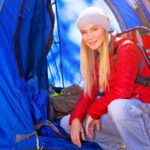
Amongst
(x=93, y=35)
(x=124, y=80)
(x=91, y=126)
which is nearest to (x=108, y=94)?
(x=124, y=80)

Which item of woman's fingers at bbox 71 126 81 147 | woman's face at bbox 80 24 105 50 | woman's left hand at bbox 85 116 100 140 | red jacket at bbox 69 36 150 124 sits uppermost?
woman's face at bbox 80 24 105 50

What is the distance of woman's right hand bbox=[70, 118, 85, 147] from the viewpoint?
8.26 feet

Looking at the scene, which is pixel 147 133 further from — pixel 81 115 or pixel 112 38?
pixel 112 38

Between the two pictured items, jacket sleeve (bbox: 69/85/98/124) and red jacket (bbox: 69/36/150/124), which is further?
jacket sleeve (bbox: 69/85/98/124)

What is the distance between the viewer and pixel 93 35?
2422mm

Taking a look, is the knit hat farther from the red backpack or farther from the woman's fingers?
the woman's fingers

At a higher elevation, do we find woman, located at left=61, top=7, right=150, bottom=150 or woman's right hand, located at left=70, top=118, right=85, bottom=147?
woman, located at left=61, top=7, right=150, bottom=150

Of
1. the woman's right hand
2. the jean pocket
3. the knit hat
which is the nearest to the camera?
the jean pocket

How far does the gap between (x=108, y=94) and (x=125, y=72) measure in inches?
6.8

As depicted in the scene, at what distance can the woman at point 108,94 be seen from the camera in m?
2.32

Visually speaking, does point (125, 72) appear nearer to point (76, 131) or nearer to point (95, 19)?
point (95, 19)

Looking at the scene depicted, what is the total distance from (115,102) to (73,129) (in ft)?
1.16

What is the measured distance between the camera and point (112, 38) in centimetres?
249

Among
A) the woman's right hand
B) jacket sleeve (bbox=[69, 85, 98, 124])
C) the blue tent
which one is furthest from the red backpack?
the blue tent
